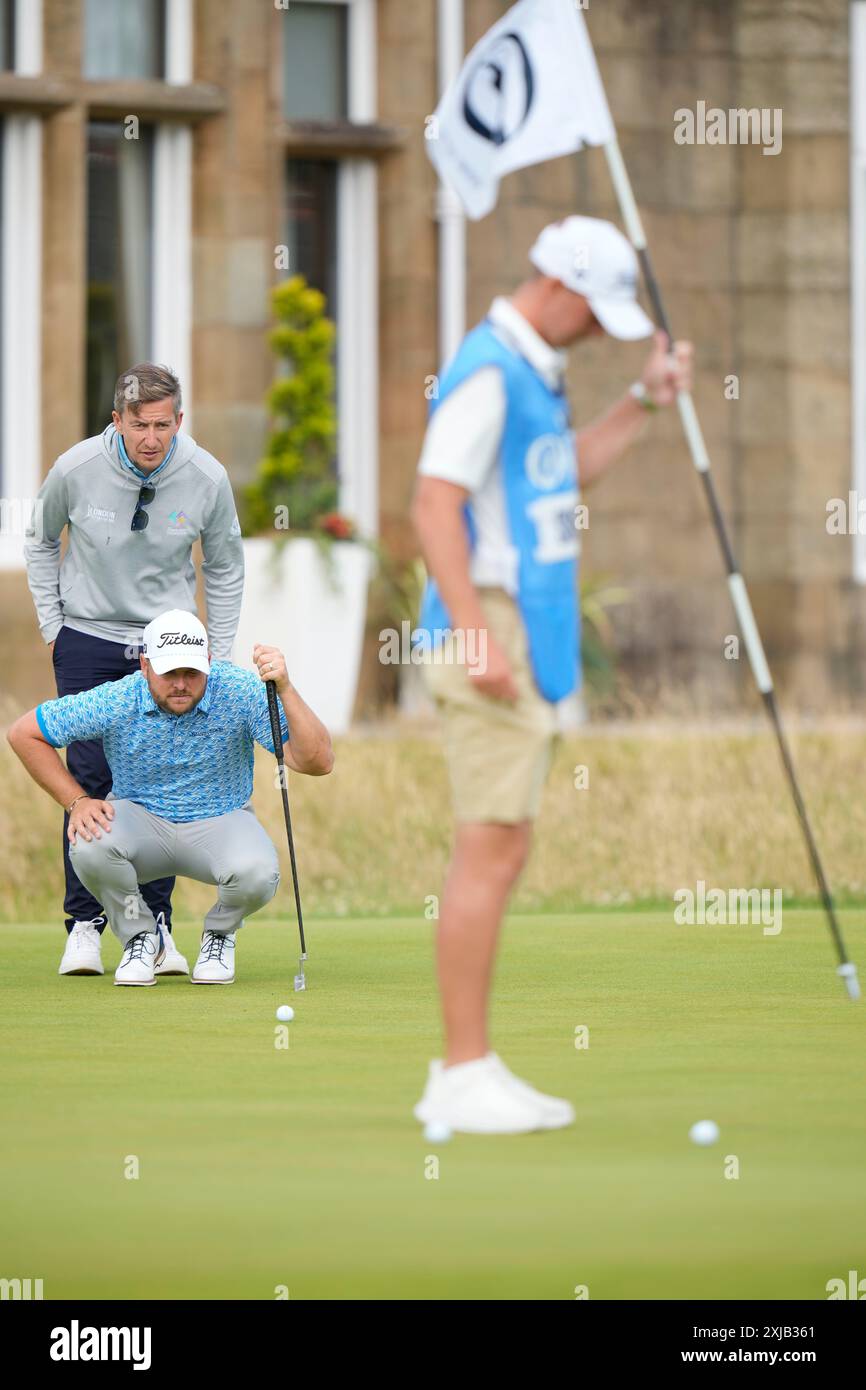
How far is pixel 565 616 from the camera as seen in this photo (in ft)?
17.2

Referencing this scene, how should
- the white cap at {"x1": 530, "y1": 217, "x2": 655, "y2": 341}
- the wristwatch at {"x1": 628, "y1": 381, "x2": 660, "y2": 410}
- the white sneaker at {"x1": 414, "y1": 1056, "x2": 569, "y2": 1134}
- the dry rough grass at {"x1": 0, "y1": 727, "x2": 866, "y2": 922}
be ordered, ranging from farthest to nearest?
1. the dry rough grass at {"x1": 0, "y1": 727, "x2": 866, "y2": 922}
2. the wristwatch at {"x1": 628, "y1": 381, "x2": 660, "y2": 410}
3. the white cap at {"x1": 530, "y1": 217, "x2": 655, "y2": 341}
4. the white sneaker at {"x1": 414, "y1": 1056, "x2": 569, "y2": 1134}

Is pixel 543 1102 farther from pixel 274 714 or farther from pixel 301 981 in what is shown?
pixel 274 714

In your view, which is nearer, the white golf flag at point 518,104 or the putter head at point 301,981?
the white golf flag at point 518,104

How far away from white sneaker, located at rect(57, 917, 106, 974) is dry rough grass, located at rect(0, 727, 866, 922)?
2887mm

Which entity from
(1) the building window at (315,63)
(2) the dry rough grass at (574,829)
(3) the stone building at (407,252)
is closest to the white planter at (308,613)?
(3) the stone building at (407,252)

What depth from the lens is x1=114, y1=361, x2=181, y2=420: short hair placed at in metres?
7.57

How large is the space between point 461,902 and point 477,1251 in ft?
3.68

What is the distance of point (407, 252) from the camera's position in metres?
19.0

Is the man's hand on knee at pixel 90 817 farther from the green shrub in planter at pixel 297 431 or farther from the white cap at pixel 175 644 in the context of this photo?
the green shrub in planter at pixel 297 431

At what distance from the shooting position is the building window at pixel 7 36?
17.2 metres

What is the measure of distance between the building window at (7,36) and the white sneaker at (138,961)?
1086 cm

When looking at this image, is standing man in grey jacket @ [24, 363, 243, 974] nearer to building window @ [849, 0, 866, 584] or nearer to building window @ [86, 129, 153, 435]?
building window @ [86, 129, 153, 435]

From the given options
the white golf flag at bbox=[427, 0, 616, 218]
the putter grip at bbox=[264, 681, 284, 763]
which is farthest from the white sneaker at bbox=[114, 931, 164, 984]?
the white golf flag at bbox=[427, 0, 616, 218]
